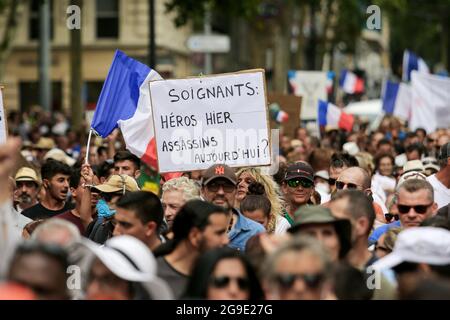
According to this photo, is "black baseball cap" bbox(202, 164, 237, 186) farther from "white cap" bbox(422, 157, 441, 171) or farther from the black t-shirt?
"white cap" bbox(422, 157, 441, 171)

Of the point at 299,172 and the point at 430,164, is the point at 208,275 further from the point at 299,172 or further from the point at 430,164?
the point at 430,164

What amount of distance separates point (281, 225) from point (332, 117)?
1198cm

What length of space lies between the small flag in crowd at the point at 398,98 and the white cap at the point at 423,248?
1816cm

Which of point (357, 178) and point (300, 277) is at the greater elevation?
point (300, 277)

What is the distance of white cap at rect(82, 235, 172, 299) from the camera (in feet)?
20.4

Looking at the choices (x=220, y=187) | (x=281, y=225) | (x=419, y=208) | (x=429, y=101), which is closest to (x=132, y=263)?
(x=419, y=208)

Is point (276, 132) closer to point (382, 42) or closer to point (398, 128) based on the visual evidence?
point (398, 128)

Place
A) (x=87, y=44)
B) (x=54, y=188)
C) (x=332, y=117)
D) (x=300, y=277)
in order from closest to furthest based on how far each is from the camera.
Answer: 1. (x=300, y=277)
2. (x=54, y=188)
3. (x=332, y=117)
4. (x=87, y=44)

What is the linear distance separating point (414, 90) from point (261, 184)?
1216 cm

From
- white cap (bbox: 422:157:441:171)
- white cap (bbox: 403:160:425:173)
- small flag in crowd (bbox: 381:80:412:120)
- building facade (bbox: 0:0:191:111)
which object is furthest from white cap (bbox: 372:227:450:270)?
building facade (bbox: 0:0:191:111)

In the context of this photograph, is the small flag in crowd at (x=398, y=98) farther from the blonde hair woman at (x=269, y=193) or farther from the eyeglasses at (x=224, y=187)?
the eyeglasses at (x=224, y=187)

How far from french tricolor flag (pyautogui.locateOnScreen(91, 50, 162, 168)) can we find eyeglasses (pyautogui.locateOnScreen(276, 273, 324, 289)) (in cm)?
635

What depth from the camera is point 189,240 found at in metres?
7.18

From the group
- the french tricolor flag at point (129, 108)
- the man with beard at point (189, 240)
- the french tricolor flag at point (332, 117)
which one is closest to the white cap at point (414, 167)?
the french tricolor flag at point (129, 108)
